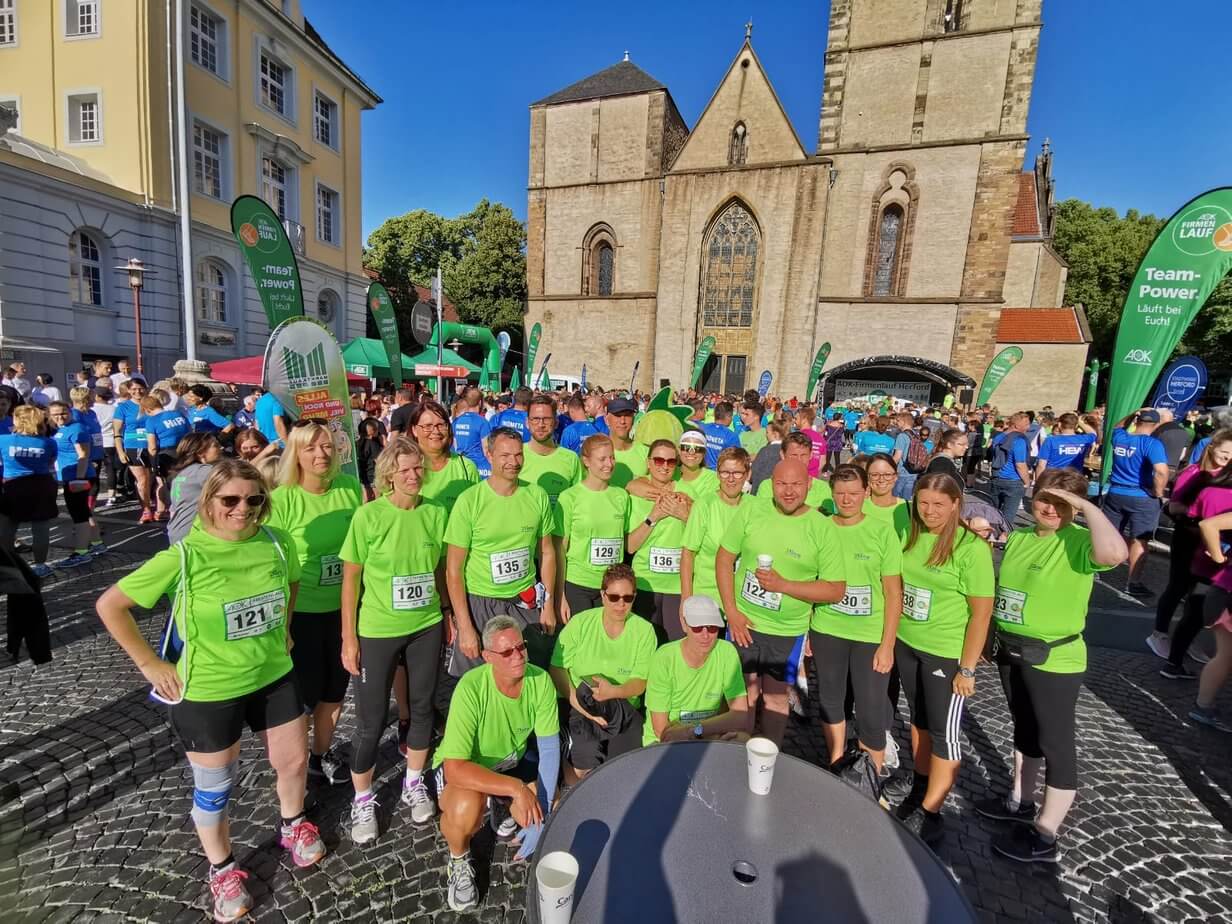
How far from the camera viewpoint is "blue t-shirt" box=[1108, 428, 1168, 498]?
21.0 ft

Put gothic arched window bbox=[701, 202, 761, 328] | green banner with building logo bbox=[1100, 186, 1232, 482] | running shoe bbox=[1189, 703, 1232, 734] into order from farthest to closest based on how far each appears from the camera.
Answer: gothic arched window bbox=[701, 202, 761, 328] < green banner with building logo bbox=[1100, 186, 1232, 482] < running shoe bbox=[1189, 703, 1232, 734]

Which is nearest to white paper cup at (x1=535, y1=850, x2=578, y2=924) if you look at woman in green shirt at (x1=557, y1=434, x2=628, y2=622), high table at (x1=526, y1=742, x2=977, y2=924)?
high table at (x1=526, y1=742, x2=977, y2=924)

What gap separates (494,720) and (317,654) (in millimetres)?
1092

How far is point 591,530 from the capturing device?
3.82 meters

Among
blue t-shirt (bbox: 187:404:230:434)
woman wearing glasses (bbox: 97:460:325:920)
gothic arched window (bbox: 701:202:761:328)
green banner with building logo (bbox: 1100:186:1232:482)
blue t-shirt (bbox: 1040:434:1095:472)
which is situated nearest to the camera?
woman wearing glasses (bbox: 97:460:325:920)

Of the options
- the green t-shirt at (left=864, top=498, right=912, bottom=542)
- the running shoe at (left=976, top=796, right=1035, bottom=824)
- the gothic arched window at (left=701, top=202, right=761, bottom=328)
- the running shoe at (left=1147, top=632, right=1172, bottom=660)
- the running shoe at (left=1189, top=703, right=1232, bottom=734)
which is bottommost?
the running shoe at (left=976, top=796, right=1035, bottom=824)

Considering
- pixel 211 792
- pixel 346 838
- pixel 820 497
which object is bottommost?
pixel 346 838

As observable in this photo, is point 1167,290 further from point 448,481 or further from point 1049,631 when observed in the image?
point 448,481

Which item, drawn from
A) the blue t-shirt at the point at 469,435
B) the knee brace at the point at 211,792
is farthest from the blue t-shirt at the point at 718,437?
the knee brace at the point at 211,792

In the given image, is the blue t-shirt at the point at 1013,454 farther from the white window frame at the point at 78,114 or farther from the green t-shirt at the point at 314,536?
the white window frame at the point at 78,114

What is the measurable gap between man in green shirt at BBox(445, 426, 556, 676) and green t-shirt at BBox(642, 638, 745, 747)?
870 mm

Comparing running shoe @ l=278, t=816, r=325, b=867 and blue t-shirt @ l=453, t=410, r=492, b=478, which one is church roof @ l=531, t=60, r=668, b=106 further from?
running shoe @ l=278, t=816, r=325, b=867

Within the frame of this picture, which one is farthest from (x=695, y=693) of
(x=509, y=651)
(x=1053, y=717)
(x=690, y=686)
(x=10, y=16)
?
(x=10, y=16)

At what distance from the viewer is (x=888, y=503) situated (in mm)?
4211
